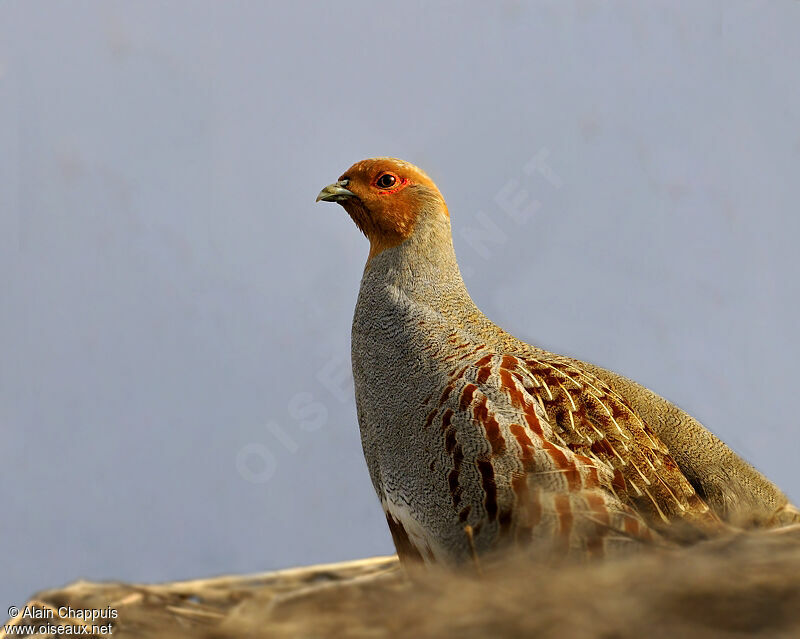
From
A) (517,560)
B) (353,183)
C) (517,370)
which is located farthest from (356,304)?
(517,560)

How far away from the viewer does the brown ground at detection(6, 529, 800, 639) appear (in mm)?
1208

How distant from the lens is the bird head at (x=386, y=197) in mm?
3846

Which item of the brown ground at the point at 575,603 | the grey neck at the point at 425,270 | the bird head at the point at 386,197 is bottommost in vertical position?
the brown ground at the point at 575,603

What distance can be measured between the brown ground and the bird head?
91.8 inches

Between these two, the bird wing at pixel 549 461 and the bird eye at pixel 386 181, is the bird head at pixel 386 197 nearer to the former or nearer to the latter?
Result: the bird eye at pixel 386 181

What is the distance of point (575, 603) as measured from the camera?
128cm

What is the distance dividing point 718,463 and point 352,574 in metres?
1.73

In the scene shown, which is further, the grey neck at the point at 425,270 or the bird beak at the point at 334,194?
the bird beak at the point at 334,194

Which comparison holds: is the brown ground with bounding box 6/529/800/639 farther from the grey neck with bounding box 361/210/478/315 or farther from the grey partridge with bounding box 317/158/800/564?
the grey neck with bounding box 361/210/478/315

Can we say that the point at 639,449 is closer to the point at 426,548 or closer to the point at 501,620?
the point at 426,548

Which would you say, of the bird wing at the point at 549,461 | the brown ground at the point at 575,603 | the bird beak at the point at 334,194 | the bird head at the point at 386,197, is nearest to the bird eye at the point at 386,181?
the bird head at the point at 386,197

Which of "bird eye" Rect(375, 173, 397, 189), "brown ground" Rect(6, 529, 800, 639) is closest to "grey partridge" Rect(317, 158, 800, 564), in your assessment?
"bird eye" Rect(375, 173, 397, 189)

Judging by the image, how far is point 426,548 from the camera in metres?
3.26

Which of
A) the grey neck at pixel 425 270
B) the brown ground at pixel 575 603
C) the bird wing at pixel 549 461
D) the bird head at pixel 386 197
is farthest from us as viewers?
the bird head at pixel 386 197
